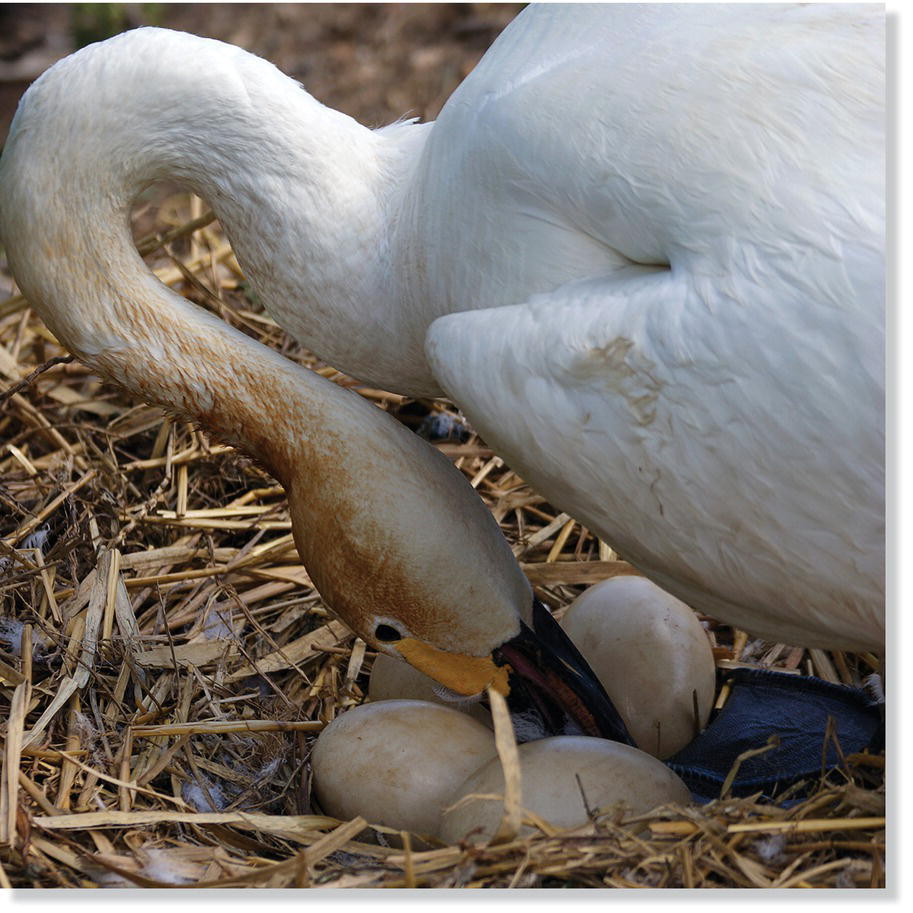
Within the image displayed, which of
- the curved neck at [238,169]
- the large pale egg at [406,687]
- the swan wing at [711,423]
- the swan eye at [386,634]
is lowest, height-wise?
the large pale egg at [406,687]

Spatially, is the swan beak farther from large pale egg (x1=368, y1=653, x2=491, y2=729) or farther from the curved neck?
the curved neck

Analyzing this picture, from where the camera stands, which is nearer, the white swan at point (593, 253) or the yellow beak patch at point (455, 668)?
the white swan at point (593, 253)

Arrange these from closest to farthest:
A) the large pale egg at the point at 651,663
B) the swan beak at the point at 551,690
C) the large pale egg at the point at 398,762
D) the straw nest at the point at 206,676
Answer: the straw nest at the point at 206,676, the large pale egg at the point at 398,762, the swan beak at the point at 551,690, the large pale egg at the point at 651,663

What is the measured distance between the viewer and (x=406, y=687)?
2.54 metres

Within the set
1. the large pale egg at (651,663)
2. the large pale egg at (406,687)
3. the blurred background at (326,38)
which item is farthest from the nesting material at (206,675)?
the blurred background at (326,38)

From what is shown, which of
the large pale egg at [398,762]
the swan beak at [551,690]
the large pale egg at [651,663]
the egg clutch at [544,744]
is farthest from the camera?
the large pale egg at [651,663]

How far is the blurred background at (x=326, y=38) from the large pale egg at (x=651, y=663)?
3.01 meters

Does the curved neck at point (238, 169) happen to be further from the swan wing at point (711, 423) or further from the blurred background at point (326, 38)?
the blurred background at point (326, 38)

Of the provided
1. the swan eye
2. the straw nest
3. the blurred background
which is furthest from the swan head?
the blurred background

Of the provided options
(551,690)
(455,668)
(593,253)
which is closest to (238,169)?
(593,253)

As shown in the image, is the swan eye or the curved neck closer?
the curved neck

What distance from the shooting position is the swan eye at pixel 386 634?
2.36m

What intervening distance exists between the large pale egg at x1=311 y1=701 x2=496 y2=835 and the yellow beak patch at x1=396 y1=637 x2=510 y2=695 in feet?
0.22

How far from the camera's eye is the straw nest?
1.94m
